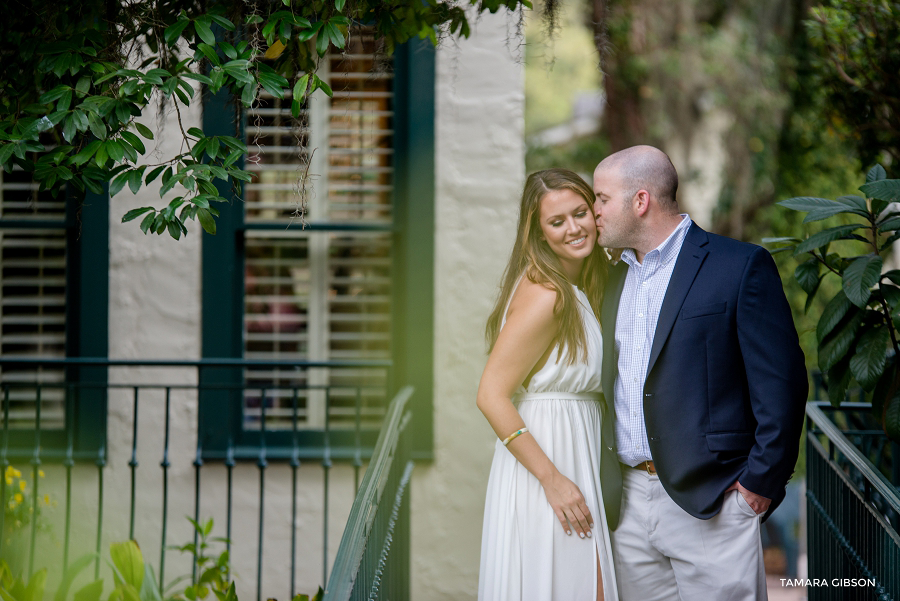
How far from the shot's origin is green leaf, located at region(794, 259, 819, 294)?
9.67 feet

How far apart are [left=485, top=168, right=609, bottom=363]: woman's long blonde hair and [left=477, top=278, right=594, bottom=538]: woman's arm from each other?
0.19 ft

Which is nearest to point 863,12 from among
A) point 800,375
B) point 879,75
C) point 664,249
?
point 879,75

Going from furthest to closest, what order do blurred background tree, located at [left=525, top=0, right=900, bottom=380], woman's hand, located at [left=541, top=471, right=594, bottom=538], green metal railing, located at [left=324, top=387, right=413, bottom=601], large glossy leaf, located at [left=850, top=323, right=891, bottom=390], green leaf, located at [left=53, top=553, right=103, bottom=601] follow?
1. blurred background tree, located at [left=525, top=0, right=900, bottom=380]
2. green leaf, located at [left=53, top=553, right=103, bottom=601]
3. large glossy leaf, located at [left=850, top=323, right=891, bottom=390]
4. woman's hand, located at [left=541, top=471, right=594, bottom=538]
5. green metal railing, located at [left=324, top=387, right=413, bottom=601]

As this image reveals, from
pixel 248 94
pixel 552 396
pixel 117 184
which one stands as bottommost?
pixel 552 396

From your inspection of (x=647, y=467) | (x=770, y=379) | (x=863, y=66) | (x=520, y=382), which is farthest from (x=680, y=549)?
(x=863, y=66)

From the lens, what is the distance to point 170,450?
430 centimetres

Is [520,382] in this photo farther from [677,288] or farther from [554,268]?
[677,288]

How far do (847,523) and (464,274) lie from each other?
2231mm

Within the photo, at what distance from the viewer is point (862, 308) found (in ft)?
9.11

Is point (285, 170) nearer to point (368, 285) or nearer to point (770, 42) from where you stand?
point (368, 285)

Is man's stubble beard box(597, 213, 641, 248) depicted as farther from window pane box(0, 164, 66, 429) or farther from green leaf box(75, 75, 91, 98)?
window pane box(0, 164, 66, 429)

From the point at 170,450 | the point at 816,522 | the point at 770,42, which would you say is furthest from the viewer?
the point at 770,42

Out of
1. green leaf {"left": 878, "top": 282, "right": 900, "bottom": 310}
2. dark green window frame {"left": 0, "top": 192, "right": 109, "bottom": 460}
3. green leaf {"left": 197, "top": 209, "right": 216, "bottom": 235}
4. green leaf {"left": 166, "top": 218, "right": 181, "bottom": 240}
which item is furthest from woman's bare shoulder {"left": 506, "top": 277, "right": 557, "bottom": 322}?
dark green window frame {"left": 0, "top": 192, "right": 109, "bottom": 460}

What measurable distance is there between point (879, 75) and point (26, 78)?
369 cm
